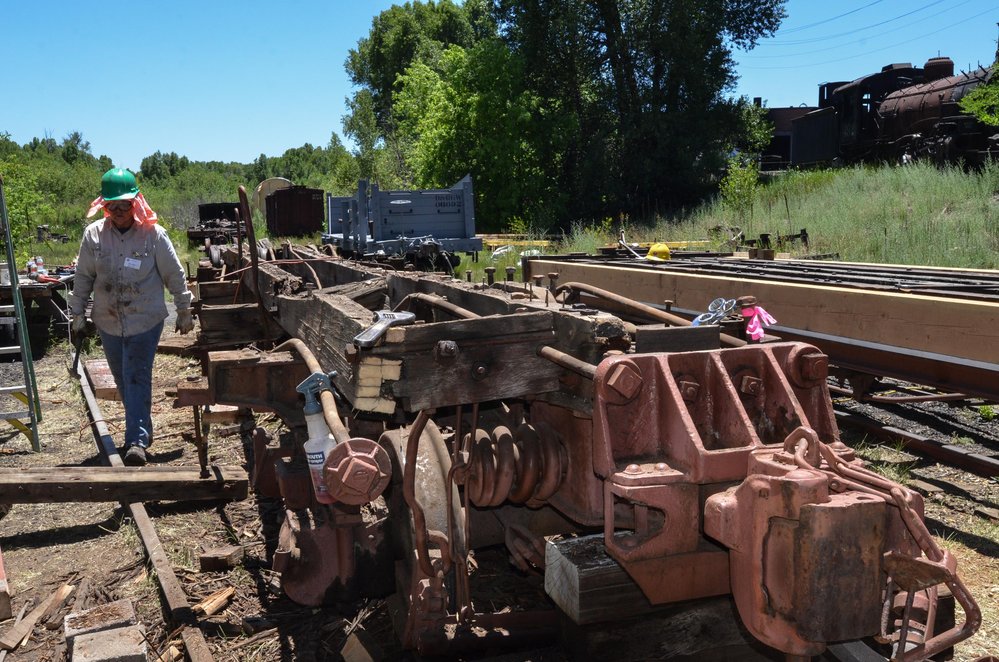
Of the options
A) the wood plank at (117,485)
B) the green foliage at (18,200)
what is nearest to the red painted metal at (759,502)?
the wood plank at (117,485)

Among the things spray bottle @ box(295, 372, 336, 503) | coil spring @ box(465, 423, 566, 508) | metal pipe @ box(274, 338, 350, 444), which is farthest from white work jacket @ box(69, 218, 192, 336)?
coil spring @ box(465, 423, 566, 508)

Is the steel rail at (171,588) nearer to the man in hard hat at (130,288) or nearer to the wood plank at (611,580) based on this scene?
the man in hard hat at (130,288)

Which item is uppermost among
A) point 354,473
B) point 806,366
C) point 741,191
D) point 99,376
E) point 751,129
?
point 751,129

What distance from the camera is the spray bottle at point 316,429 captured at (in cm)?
295

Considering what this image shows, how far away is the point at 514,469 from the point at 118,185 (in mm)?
4092

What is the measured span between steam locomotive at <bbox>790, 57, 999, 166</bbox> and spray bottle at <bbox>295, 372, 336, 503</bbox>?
18040mm

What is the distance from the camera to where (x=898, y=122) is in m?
22.9

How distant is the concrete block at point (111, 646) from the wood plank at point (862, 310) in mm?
3702

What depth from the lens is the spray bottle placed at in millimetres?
2953

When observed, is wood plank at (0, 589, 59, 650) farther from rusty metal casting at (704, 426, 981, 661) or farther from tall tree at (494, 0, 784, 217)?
tall tree at (494, 0, 784, 217)

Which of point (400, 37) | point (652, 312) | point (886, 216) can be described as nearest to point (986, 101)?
point (886, 216)

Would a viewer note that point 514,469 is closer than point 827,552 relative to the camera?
No

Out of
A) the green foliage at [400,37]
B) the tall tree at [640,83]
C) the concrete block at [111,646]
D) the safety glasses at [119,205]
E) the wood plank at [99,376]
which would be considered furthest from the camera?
the green foliage at [400,37]

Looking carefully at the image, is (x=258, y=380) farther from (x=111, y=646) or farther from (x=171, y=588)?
(x=111, y=646)
